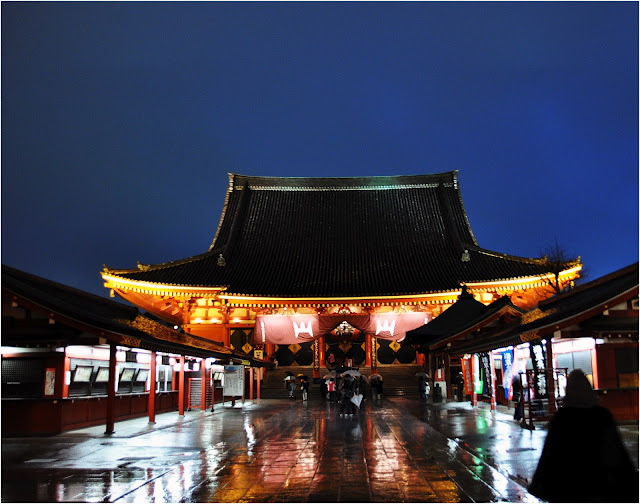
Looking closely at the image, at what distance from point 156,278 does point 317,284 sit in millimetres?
9898

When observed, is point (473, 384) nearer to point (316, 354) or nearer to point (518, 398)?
point (518, 398)

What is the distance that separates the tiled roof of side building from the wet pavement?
18169mm

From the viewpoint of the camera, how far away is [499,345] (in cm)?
1565

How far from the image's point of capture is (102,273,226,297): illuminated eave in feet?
101

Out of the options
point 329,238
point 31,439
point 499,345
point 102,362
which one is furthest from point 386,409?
point 329,238

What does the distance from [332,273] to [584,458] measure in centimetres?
3371

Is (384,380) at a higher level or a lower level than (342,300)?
lower

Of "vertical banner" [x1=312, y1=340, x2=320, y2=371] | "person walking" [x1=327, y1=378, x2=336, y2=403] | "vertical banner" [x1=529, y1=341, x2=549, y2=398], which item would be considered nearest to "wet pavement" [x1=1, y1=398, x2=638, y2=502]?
"vertical banner" [x1=529, y1=341, x2=549, y2=398]

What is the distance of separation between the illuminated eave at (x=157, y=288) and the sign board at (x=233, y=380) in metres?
8.02

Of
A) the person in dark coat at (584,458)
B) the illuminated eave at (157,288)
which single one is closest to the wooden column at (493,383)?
the person in dark coat at (584,458)

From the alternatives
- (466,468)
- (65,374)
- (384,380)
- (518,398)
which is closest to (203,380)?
(65,374)

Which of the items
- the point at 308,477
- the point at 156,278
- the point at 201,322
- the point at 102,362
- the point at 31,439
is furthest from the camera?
the point at 201,322

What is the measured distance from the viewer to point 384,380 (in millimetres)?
36594

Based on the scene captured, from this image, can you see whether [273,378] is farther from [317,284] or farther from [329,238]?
[329,238]
